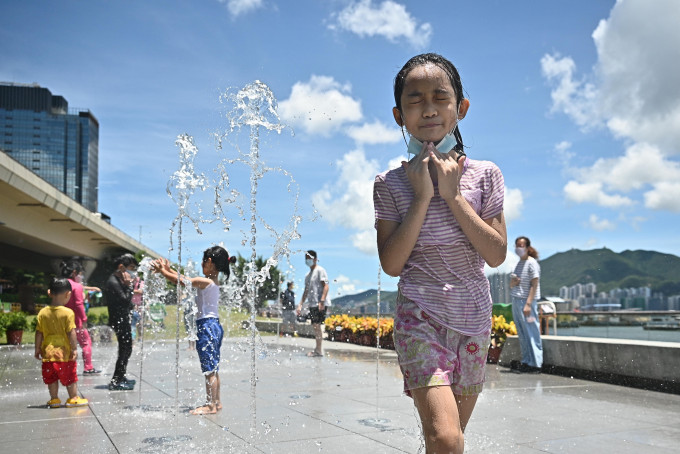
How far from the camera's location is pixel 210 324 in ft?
19.5

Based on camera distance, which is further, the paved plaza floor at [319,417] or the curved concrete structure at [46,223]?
the curved concrete structure at [46,223]

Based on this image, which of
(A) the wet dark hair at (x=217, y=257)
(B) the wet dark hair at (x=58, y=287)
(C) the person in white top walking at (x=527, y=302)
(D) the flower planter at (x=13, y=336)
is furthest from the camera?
(D) the flower planter at (x=13, y=336)

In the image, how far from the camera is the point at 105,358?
40.4 ft

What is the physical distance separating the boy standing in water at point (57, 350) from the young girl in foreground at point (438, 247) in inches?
202

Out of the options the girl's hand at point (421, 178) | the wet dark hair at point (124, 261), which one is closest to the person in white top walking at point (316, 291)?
the wet dark hair at point (124, 261)

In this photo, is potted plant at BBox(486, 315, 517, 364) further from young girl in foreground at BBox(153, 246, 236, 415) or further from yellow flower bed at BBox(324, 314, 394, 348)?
young girl in foreground at BBox(153, 246, 236, 415)

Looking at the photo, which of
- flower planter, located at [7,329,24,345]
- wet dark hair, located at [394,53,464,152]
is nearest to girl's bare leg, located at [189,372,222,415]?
wet dark hair, located at [394,53,464,152]

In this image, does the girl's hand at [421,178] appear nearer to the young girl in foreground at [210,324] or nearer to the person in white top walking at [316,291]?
the young girl in foreground at [210,324]

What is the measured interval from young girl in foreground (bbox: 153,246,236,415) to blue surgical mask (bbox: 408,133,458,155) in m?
3.70

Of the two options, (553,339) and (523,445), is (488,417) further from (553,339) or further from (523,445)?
(553,339)

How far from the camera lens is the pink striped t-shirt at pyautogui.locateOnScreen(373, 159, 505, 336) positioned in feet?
7.49

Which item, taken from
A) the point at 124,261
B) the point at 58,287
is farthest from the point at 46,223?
the point at 58,287

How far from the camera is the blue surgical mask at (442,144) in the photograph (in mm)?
2395

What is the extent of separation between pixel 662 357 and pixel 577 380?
140 centimetres
